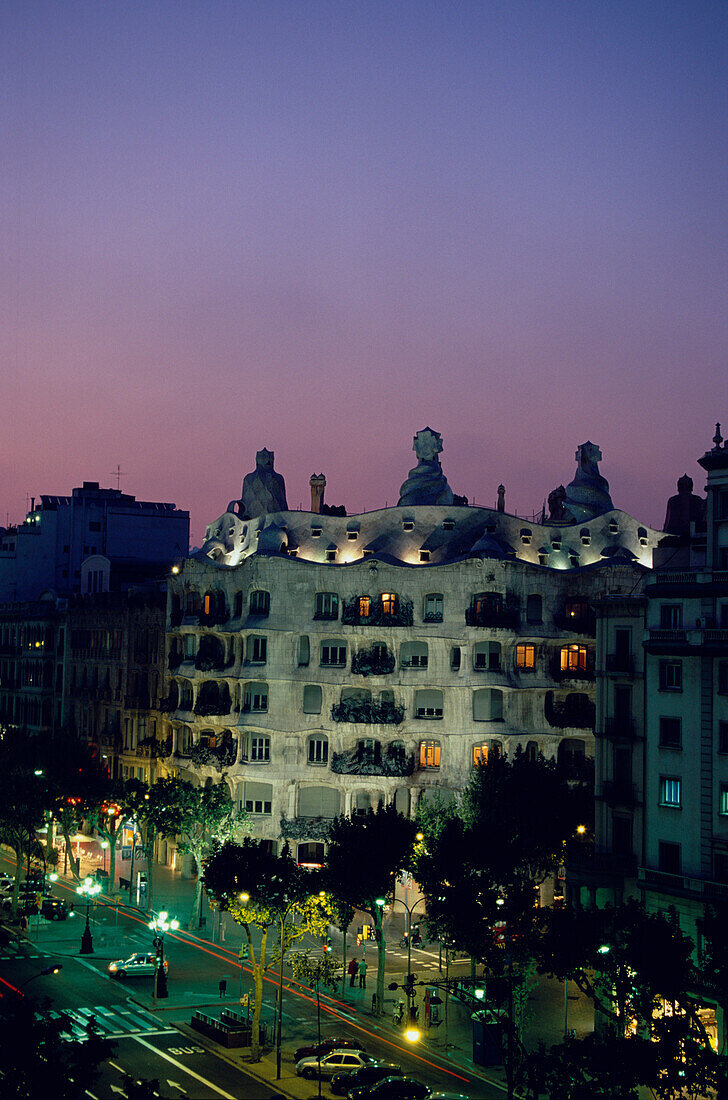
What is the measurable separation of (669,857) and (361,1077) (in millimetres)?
23206

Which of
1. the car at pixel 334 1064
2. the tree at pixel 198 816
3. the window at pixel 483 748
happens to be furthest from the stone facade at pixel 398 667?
the car at pixel 334 1064

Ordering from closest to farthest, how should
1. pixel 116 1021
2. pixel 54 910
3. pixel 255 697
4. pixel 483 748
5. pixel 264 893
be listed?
pixel 264 893 < pixel 116 1021 < pixel 54 910 < pixel 483 748 < pixel 255 697

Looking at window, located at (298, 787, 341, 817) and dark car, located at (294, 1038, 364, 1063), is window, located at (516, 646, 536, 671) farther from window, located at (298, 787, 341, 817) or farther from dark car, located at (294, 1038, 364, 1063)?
dark car, located at (294, 1038, 364, 1063)

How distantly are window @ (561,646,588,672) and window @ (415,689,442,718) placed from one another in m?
10.1

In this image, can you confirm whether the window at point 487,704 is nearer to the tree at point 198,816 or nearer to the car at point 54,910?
the tree at point 198,816

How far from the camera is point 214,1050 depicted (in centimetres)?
6906

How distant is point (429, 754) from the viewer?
10800cm

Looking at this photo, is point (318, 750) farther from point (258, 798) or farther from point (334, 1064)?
point (334, 1064)

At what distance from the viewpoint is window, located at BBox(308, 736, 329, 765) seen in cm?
11012

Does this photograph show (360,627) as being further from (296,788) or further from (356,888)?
(356,888)

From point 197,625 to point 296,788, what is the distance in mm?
17032

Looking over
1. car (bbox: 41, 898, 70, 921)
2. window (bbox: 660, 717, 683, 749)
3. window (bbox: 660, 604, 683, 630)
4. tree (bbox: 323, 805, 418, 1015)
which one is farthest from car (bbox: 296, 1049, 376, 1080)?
car (bbox: 41, 898, 70, 921)

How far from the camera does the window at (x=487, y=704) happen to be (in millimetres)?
107812

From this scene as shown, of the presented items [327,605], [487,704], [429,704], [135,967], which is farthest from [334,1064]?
[327,605]
